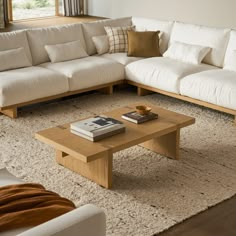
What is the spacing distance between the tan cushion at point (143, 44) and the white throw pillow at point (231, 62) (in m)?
0.98

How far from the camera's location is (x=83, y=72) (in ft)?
19.2

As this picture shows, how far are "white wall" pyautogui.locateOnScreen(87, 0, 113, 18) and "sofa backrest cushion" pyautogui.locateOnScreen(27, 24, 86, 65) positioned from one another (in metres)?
2.40

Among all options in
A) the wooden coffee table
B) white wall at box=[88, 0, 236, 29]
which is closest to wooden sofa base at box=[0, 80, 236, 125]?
the wooden coffee table

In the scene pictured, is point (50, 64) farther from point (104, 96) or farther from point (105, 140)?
point (105, 140)

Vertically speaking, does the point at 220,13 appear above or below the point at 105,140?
above

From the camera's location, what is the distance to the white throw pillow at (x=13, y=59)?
18.7 ft

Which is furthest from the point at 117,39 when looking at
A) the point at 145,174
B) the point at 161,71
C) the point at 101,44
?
the point at 145,174

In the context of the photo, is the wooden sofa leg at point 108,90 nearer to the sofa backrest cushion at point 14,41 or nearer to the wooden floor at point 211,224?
the sofa backrest cushion at point 14,41

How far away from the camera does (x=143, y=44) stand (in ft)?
21.4

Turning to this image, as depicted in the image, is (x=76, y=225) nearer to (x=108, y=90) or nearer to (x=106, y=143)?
(x=106, y=143)

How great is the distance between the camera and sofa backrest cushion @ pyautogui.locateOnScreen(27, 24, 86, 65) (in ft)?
20.2

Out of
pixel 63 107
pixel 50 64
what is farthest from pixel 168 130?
pixel 50 64

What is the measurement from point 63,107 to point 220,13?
111 inches

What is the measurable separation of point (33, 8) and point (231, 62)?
4.16 metres
